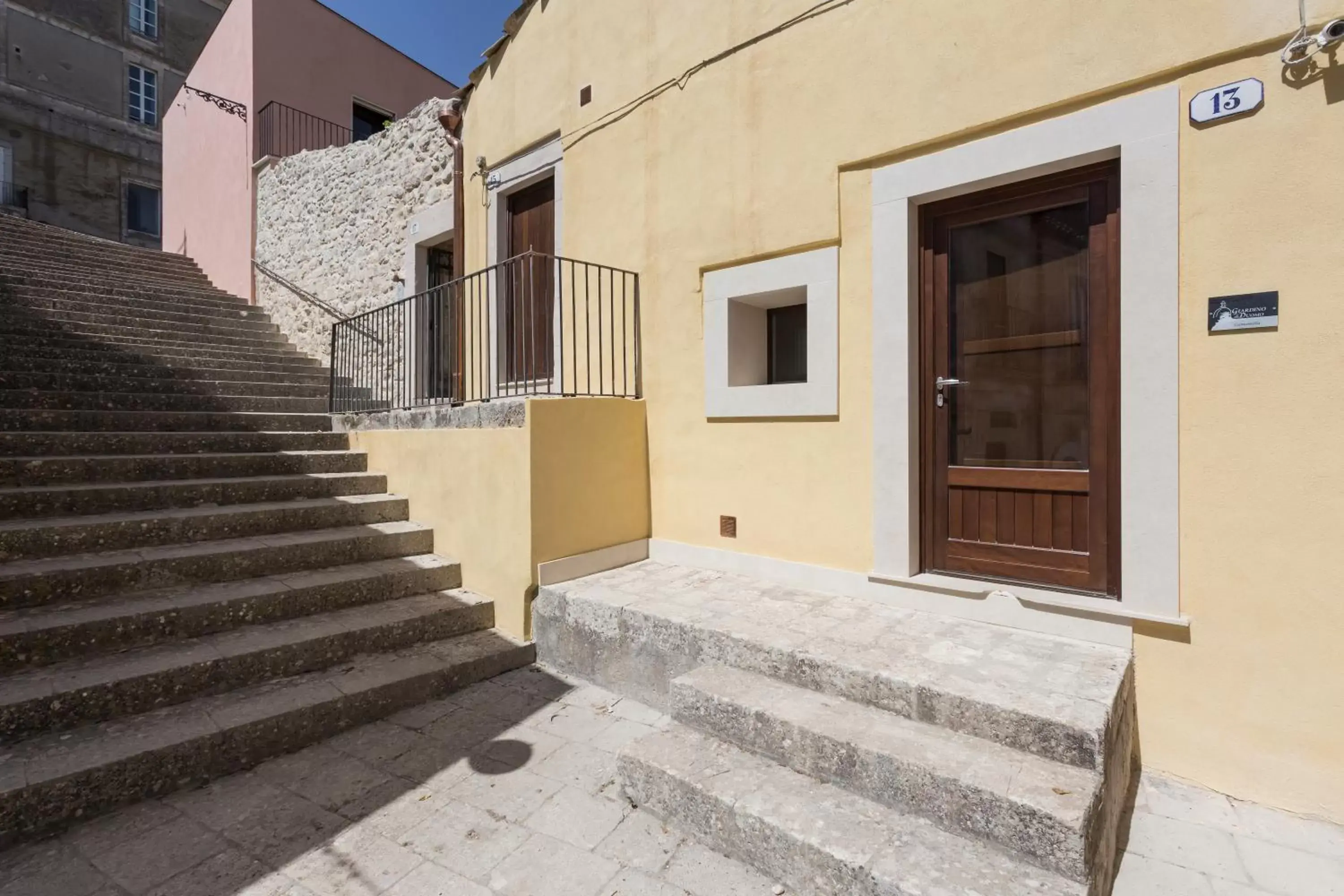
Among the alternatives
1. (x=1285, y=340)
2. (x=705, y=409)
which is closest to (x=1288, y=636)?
(x=1285, y=340)

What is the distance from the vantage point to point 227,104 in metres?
10.6

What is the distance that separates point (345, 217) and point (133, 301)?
2.58 metres

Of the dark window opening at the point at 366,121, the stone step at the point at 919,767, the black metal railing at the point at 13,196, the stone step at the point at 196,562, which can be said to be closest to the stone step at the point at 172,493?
the stone step at the point at 196,562

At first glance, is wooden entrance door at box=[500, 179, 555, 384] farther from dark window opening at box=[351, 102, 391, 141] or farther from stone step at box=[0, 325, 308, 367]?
dark window opening at box=[351, 102, 391, 141]

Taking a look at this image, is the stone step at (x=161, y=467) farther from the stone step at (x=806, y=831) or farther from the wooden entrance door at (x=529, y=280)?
the stone step at (x=806, y=831)

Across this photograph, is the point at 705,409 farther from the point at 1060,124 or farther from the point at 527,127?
the point at 527,127

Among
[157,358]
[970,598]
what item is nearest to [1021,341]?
[970,598]

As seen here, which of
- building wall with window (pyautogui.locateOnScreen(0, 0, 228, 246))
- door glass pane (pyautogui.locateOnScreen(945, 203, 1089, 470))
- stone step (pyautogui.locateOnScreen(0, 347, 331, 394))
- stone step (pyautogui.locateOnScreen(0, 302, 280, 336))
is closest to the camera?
door glass pane (pyautogui.locateOnScreen(945, 203, 1089, 470))

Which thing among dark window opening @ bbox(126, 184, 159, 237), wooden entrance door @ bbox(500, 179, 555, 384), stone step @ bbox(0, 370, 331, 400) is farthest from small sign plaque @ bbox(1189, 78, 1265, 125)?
dark window opening @ bbox(126, 184, 159, 237)

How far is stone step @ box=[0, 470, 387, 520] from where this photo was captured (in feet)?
11.3

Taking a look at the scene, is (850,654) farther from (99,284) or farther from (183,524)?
(99,284)

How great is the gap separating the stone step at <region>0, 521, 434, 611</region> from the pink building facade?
27.7ft

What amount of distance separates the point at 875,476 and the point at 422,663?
2668 millimetres

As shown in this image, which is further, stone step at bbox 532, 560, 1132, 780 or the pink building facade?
the pink building facade
